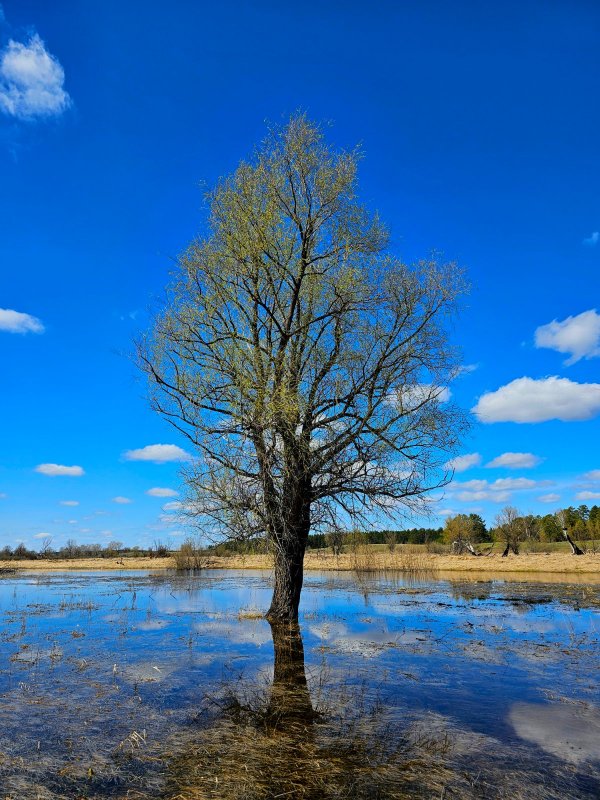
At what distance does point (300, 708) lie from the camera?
24.8 feet

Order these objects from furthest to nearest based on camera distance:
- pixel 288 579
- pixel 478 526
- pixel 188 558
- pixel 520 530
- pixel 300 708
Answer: pixel 478 526 < pixel 520 530 < pixel 188 558 < pixel 288 579 < pixel 300 708

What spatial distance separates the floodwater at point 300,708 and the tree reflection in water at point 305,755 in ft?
0.08

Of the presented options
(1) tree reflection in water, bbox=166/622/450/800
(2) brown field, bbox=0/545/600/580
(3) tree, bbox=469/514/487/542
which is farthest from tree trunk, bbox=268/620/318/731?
(3) tree, bbox=469/514/487/542

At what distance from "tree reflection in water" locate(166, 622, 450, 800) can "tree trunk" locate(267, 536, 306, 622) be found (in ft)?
23.9

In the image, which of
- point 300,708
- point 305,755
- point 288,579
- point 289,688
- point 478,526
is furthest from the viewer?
point 478,526

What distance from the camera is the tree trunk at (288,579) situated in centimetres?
1545

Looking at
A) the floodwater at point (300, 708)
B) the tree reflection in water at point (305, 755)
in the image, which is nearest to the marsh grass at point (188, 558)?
the floodwater at point (300, 708)

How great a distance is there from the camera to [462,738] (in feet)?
21.2

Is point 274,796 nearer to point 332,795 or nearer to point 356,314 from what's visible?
point 332,795

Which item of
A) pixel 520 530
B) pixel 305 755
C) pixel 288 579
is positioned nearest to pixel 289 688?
pixel 305 755

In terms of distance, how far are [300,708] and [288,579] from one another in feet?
26.6

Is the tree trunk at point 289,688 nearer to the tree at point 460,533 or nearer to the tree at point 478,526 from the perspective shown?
the tree at point 460,533

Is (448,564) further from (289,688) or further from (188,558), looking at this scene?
(289,688)

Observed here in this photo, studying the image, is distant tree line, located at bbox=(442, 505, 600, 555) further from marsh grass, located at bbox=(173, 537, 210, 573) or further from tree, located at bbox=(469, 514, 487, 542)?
marsh grass, located at bbox=(173, 537, 210, 573)
